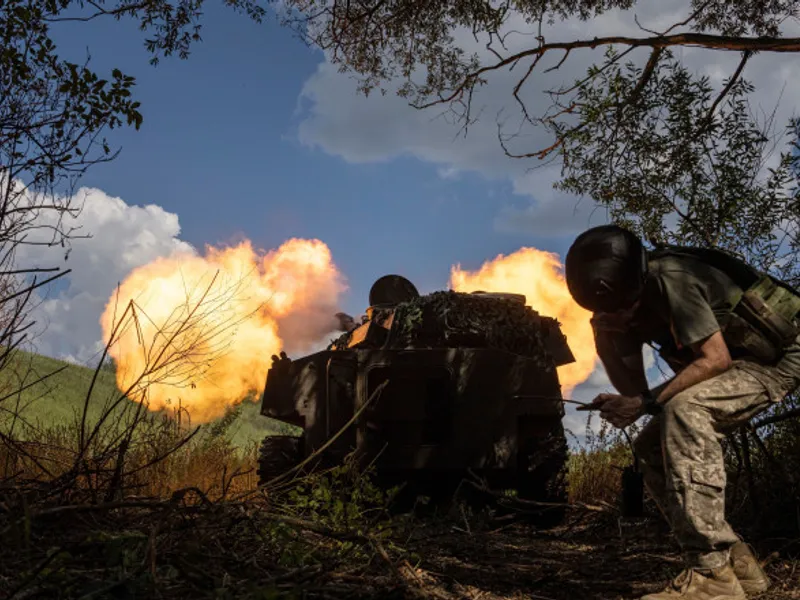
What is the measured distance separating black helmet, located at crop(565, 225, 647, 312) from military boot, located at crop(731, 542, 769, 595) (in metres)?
1.47

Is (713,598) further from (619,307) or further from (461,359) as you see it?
(461,359)

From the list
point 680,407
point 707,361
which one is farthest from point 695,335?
point 680,407

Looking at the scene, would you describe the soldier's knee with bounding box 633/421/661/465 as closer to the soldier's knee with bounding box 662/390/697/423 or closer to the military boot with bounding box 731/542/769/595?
the soldier's knee with bounding box 662/390/697/423

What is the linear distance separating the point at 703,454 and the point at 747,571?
2.77 ft

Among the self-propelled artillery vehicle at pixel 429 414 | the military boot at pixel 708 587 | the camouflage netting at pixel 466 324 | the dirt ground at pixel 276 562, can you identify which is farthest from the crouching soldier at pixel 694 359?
the camouflage netting at pixel 466 324

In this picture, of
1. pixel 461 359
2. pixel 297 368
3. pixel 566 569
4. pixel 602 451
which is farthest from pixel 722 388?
pixel 602 451

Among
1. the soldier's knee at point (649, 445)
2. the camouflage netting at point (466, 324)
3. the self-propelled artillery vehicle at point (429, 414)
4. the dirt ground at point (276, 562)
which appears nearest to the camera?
the dirt ground at point (276, 562)

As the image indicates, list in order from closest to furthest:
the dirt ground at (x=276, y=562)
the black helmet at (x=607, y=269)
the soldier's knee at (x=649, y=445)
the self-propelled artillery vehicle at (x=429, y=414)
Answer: the dirt ground at (x=276, y=562), the black helmet at (x=607, y=269), the soldier's knee at (x=649, y=445), the self-propelled artillery vehicle at (x=429, y=414)

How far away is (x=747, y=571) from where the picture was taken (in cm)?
494

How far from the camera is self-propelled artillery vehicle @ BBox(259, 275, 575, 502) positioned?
8.83m

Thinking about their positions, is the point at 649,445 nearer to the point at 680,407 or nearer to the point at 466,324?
the point at 680,407

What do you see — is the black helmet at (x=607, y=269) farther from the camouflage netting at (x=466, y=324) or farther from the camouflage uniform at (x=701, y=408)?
the camouflage netting at (x=466, y=324)

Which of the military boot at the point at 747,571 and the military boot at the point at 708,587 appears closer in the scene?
the military boot at the point at 708,587

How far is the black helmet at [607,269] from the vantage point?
480 cm
